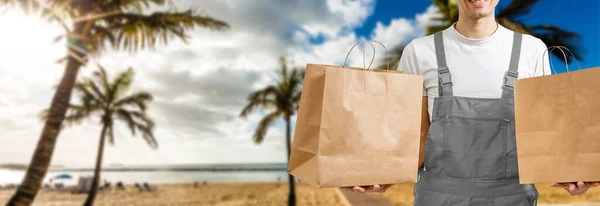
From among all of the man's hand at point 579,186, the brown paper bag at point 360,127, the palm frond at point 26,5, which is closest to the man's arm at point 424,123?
the brown paper bag at point 360,127

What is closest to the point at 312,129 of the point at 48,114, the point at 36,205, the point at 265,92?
the point at 48,114

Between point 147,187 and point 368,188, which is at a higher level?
point 368,188

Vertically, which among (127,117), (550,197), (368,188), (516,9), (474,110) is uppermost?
(516,9)

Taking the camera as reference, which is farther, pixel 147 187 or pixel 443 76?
pixel 147 187

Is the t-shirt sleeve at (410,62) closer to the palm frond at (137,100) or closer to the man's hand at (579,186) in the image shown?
the man's hand at (579,186)

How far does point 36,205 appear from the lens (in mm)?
18250

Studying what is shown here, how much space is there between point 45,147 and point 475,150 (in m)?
9.63

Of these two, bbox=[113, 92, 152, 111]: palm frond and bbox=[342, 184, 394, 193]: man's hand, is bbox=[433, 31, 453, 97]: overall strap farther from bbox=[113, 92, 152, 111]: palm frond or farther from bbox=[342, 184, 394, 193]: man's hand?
bbox=[113, 92, 152, 111]: palm frond

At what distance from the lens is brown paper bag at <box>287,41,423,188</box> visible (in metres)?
1.13

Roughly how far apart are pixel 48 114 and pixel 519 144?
9.88 meters

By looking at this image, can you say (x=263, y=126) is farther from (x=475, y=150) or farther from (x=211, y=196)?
(x=475, y=150)

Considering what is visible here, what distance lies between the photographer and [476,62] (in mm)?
1352

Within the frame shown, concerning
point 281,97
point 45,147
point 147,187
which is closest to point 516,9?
point 281,97

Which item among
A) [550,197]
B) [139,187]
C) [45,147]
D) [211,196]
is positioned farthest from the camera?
[139,187]
